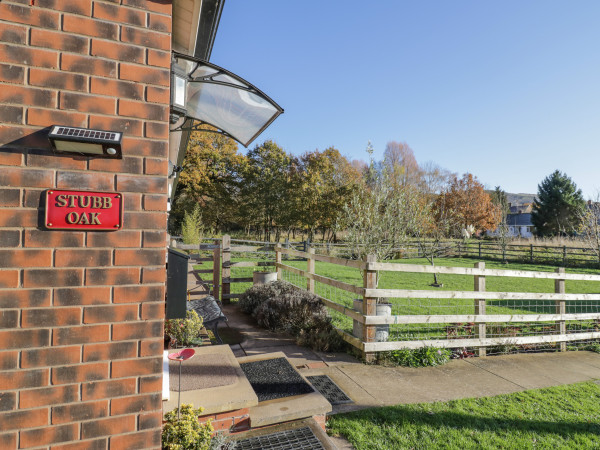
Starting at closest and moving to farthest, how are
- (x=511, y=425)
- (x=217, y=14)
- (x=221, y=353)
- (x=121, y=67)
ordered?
(x=121, y=67) → (x=217, y=14) → (x=511, y=425) → (x=221, y=353)

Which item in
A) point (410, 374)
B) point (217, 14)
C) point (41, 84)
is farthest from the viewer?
point (410, 374)

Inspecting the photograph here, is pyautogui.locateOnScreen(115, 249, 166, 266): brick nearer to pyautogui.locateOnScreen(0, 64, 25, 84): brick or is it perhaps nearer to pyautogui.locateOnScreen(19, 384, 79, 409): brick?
pyautogui.locateOnScreen(19, 384, 79, 409): brick

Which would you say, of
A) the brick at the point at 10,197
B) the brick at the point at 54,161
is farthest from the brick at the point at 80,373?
the brick at the point at 54,161

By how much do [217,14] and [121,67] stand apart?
1010 mm

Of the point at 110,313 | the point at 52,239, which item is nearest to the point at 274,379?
the point at 110,313

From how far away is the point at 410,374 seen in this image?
162 inches

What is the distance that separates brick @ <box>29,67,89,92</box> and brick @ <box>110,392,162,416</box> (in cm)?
147

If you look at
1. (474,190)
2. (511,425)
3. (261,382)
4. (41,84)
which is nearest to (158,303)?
(41,84)

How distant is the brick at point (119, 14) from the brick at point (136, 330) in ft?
4.81

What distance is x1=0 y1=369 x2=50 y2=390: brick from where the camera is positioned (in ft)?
4.88

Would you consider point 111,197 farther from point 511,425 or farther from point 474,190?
point 474,190

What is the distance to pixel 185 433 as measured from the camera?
2.12m

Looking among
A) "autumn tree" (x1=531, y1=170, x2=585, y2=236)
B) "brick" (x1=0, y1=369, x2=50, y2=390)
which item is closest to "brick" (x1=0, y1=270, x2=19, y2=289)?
"brick" (x1=0, y1=369, x2=50, y2=390)

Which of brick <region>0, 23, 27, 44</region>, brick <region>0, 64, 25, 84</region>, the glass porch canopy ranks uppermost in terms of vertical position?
the glass porch canopy
